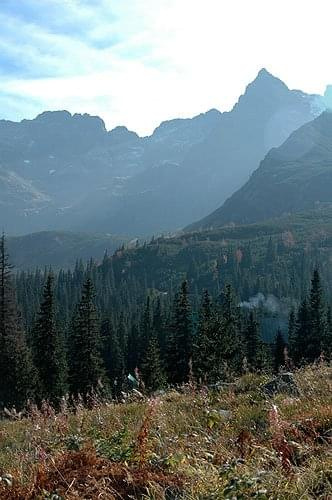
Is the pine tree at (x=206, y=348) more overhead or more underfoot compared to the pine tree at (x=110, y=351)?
more overhead

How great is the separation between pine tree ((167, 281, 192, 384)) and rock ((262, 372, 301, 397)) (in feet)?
125

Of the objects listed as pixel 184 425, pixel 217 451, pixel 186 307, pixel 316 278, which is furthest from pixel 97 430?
pixel 316 278

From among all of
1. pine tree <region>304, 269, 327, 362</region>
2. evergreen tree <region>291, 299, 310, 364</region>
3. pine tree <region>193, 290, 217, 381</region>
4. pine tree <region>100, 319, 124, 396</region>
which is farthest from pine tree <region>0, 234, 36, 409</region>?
pine tree <region>100, 319, 124, 396</region>

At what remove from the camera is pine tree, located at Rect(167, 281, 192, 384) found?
4862 cm

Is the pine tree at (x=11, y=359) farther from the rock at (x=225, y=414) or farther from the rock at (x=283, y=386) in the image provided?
the rock at (x=225, y=414)

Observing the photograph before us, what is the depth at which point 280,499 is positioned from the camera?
13.1 feet

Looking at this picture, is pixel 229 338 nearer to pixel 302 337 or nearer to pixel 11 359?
pixel 302 337

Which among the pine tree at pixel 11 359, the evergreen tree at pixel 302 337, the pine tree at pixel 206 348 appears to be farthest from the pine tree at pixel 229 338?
the pine tree at pixel 11 359

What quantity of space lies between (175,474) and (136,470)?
0.40 metres

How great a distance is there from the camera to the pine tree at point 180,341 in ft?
160

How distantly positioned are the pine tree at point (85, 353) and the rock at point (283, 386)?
3459 cm

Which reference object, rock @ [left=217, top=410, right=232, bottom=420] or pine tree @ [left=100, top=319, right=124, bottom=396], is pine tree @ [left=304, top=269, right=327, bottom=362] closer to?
pine tree @ [left=100, top=319, right=124, bottom=396]

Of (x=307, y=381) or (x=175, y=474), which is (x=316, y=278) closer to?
(x=307, y=381)

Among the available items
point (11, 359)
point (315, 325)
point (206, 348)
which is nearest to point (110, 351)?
point (315, 325)
